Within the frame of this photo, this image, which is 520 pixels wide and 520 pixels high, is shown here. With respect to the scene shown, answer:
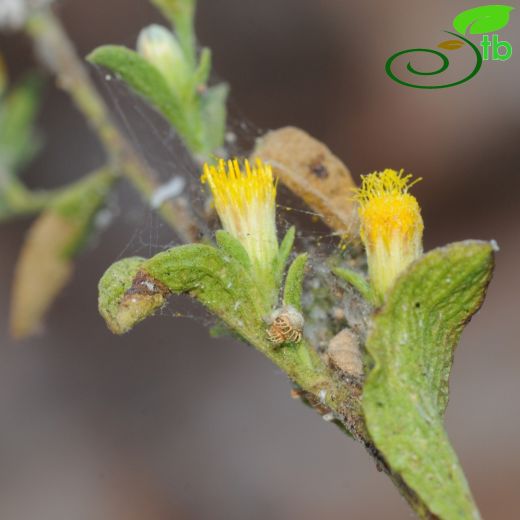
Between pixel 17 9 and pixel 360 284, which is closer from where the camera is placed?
pixel 360 284

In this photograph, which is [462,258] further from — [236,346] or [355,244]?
[236,346]

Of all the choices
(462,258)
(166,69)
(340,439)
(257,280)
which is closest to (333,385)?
(257,280)

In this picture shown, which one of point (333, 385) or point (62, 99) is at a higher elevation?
point (62, 99)

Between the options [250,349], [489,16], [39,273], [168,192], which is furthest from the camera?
[250,349]

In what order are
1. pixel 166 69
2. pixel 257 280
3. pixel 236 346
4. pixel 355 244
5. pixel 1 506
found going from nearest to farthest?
pixel 257 280 < pixel 355 244 < pixel 166 69 < pixel 1 506 < pixel 236 346

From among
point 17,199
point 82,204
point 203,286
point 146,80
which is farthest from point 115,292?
point 17,199

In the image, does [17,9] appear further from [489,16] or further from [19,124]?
[489,16]
